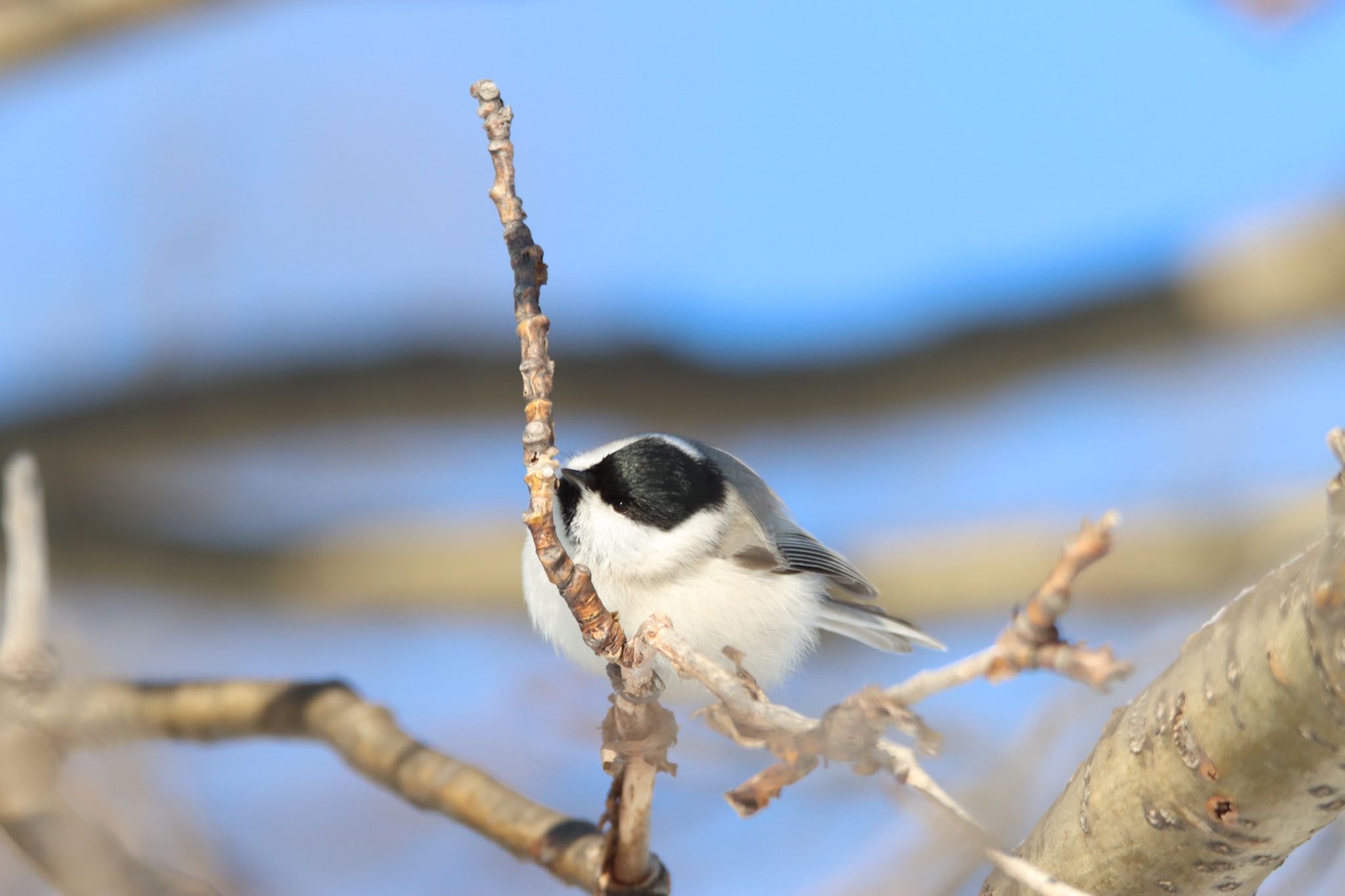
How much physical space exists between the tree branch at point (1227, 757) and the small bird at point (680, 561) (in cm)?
71

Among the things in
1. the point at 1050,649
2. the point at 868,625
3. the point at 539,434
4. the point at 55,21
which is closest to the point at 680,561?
the point at 868,625

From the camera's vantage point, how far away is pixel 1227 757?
0.73 m

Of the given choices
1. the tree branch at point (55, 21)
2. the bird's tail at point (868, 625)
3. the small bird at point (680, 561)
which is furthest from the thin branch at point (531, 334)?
the tree branch at point (55, 21)

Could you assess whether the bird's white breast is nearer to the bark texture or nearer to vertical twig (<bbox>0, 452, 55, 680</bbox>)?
vertical twig (<bbox>0, 452, 55, 680</bbox>)

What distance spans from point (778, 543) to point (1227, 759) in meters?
1.11

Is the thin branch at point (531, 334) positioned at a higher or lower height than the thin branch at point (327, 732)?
higher

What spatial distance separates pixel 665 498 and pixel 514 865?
3.04ft

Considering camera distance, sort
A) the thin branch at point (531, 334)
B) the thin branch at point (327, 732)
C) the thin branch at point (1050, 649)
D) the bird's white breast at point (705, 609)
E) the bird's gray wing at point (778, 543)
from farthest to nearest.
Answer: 1. the bird's gray wing at point (778, 543)
2. the bird's white breast at point (705, 609)
3. the thin branch at point (327, 732)
4. the thin branch at point (531, 334)
5. the thin branch at point (1050, 649)

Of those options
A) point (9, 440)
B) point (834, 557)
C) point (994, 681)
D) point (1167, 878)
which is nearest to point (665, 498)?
point (834, 557)

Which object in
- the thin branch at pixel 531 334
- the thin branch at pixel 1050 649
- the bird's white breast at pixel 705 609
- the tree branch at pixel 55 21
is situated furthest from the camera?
the tree branch at pixel 55 21

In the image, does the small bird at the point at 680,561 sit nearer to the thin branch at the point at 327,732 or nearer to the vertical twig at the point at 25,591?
the thin branch at the point at 327,732

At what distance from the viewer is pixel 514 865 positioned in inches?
85.4

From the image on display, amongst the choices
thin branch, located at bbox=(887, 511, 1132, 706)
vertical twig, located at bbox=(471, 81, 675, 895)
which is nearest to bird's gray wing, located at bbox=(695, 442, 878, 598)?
vertical twig, located at bbox=(471, 81, 675, 895)

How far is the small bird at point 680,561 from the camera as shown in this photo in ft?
5.18
